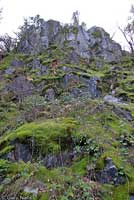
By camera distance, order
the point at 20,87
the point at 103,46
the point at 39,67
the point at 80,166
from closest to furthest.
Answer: the point at 80,166
the point at 20,87
the point at 39,67
the point at 103,46

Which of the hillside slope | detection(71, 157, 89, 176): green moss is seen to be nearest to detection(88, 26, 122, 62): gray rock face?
the hillside slope

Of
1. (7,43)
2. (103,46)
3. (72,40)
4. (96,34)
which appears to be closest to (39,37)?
(72,40)

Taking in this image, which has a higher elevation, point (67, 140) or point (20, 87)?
point (20, 87)

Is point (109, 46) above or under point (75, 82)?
above

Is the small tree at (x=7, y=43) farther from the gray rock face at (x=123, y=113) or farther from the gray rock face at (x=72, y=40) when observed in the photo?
the gray rock face at (x=123, y=113)

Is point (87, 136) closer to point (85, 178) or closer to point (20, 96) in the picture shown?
point (85, 178)

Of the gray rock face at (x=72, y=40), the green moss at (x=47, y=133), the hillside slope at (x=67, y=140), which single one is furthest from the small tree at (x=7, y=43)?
the green moss at (x=47, y=133)

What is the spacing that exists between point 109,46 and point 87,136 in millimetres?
16421

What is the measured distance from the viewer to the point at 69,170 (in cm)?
555

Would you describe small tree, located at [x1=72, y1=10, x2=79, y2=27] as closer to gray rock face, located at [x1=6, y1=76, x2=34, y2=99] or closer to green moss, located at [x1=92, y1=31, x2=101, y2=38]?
green moss, located at [x1=92, y1=31, x2=101, y2=38]

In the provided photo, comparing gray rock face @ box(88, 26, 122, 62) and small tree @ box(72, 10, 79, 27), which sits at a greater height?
small tree @ box(72, 10, 79, 27)

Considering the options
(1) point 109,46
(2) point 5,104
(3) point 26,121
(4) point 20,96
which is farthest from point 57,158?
(1) point 109,46

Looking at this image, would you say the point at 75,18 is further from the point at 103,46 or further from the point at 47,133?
the point at 47,133

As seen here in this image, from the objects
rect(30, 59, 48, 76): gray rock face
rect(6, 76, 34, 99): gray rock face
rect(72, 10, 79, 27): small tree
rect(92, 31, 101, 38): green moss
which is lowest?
rect(6, 76, 34, 99): gray rock face
